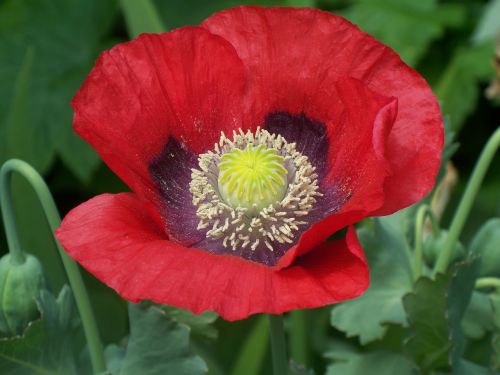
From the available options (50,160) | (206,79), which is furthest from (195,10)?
(206,79)

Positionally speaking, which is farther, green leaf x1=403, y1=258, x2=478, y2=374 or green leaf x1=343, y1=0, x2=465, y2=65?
green leaf x1=343, y1=0, x2=465, y2=65

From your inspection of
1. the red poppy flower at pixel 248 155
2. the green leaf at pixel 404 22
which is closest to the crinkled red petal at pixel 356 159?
the red poppy flower at pixel 248 155

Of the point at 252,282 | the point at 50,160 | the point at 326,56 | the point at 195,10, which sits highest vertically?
the point at 326,56

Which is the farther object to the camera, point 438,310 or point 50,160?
point 50,160

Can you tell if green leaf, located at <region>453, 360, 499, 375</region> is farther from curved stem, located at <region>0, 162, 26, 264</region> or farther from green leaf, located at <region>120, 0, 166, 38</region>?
green leaf, located at <region>120, 0, 166, 38</region>

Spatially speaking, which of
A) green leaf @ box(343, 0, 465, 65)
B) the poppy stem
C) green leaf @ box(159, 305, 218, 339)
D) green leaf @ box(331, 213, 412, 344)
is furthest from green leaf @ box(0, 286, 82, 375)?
green leaf @ box(343, 0, 465, 65)

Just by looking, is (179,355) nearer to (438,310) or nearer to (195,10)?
(438,310)

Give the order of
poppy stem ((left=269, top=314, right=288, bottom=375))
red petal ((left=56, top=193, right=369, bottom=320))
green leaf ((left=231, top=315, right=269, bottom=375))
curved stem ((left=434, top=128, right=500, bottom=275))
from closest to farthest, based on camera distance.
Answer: red petal ((left=56, top=193, right=369, bottom=320)) → poppy stem ((left=269, top=314, right=288, bottom=375)) → curved stem ((left=434, top=128, right=500, bottom=275)) → green leaf ((left=231, top=315, right=269, bottom=375))
